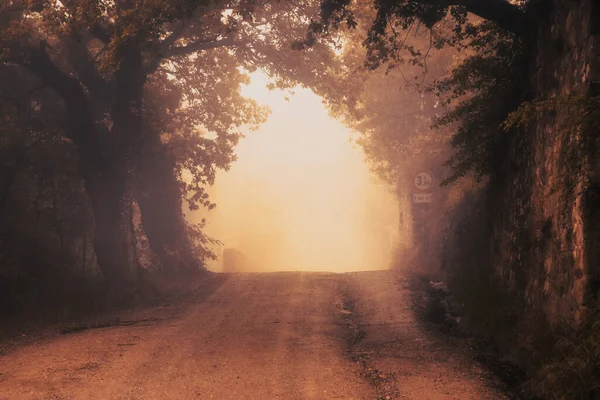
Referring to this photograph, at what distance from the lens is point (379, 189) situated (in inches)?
2159

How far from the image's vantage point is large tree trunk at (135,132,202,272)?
843 inches

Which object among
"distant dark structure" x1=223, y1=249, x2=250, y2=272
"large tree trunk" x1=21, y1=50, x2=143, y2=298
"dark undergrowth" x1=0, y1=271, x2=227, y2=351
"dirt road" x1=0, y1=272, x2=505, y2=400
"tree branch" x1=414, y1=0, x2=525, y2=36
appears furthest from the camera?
"distant dark structure" x1=223, y1=249, x2=250, y2=272

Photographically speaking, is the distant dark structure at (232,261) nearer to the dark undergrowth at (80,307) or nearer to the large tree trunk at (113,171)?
the dark undergrowth at (80,307)

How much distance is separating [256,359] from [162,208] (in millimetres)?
14746

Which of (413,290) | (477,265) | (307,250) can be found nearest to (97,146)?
(413,290)

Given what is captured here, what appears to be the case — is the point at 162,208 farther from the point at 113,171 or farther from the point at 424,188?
the point at 424,188

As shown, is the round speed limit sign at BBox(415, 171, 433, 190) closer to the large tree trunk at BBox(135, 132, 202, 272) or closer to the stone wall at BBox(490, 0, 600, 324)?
the large tree trunk at BBox(135, 132, 202, 272)

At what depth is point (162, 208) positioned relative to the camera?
873 inches

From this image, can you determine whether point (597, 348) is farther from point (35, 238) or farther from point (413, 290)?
point (35, 238)

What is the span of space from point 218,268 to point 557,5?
53140 millimetres

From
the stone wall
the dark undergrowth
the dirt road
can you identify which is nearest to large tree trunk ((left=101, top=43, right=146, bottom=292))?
the dark undergrowth

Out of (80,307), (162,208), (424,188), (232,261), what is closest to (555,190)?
(80,307)

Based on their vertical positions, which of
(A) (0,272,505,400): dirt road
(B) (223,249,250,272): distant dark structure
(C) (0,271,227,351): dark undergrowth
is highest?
(B) (223,249,250,272): distant dark structure

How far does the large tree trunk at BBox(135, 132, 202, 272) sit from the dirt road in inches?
341
